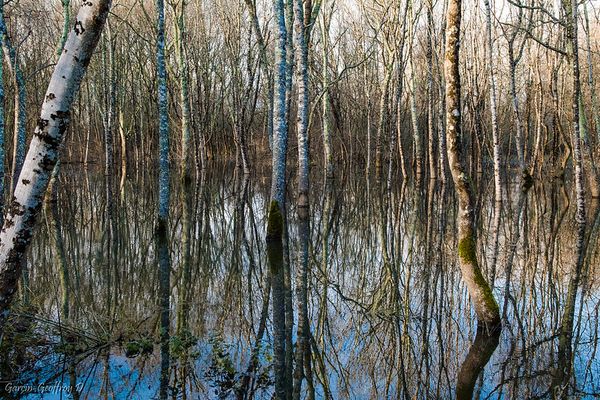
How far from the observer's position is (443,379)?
4.01m

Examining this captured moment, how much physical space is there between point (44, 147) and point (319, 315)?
331cm

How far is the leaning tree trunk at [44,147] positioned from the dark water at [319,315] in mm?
1105

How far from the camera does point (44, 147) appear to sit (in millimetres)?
3293

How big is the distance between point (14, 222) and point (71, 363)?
1475 millimetres

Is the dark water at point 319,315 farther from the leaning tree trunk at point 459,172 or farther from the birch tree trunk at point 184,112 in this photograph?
the birch tree trunk at point 184,112

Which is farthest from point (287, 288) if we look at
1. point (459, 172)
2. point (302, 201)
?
point (302, 201)

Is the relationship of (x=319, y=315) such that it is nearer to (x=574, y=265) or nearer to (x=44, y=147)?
(x=44, y=147)

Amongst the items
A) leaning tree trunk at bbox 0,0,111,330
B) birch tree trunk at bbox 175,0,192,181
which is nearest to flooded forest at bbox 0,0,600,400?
leaning tree trunk at bbox 0,0,111,330

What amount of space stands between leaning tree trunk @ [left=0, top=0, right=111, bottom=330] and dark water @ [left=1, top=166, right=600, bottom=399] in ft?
3.62

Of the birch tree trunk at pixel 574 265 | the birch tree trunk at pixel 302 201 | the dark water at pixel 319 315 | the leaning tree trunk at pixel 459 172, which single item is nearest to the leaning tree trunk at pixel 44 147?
the dark water at pixel 319 315

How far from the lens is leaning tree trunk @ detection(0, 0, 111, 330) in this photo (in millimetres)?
3273

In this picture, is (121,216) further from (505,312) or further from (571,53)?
(571,53)

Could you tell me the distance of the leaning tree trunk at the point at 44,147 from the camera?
10.7ft

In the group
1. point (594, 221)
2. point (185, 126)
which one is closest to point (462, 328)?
point (594, 221)
